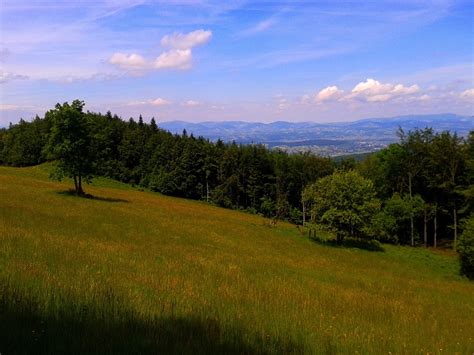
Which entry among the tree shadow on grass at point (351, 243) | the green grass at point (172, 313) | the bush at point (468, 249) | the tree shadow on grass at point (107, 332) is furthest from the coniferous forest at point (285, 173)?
the tree shadow on grass at point (107, 332)

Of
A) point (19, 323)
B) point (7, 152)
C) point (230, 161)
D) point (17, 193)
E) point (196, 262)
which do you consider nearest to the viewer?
point (19, 323)

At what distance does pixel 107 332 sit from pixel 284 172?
300 feet

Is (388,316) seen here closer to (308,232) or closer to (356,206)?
(356,206)

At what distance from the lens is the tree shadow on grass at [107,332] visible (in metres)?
5.11

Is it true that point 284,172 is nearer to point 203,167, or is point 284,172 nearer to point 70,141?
point 203,167

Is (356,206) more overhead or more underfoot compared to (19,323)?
more underfoot

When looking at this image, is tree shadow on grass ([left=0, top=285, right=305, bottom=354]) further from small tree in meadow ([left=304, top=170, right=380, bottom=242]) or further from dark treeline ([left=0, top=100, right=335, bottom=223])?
dark treeline ([left=0, top=100, right=335, bottom=223])

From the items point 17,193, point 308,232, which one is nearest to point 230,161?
point 308,232

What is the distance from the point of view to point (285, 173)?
96188mm

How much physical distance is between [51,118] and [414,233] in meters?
60.3

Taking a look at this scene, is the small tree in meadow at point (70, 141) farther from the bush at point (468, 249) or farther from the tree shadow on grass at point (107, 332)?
the tree shadow on grass at point (107, 332)

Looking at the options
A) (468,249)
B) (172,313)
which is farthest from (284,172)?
(172,313)

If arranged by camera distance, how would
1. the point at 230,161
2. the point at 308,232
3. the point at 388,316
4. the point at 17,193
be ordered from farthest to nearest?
the point at 230,161
the point at 308,232
the point at 17,193
the point at 388,316

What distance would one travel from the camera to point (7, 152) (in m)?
115
